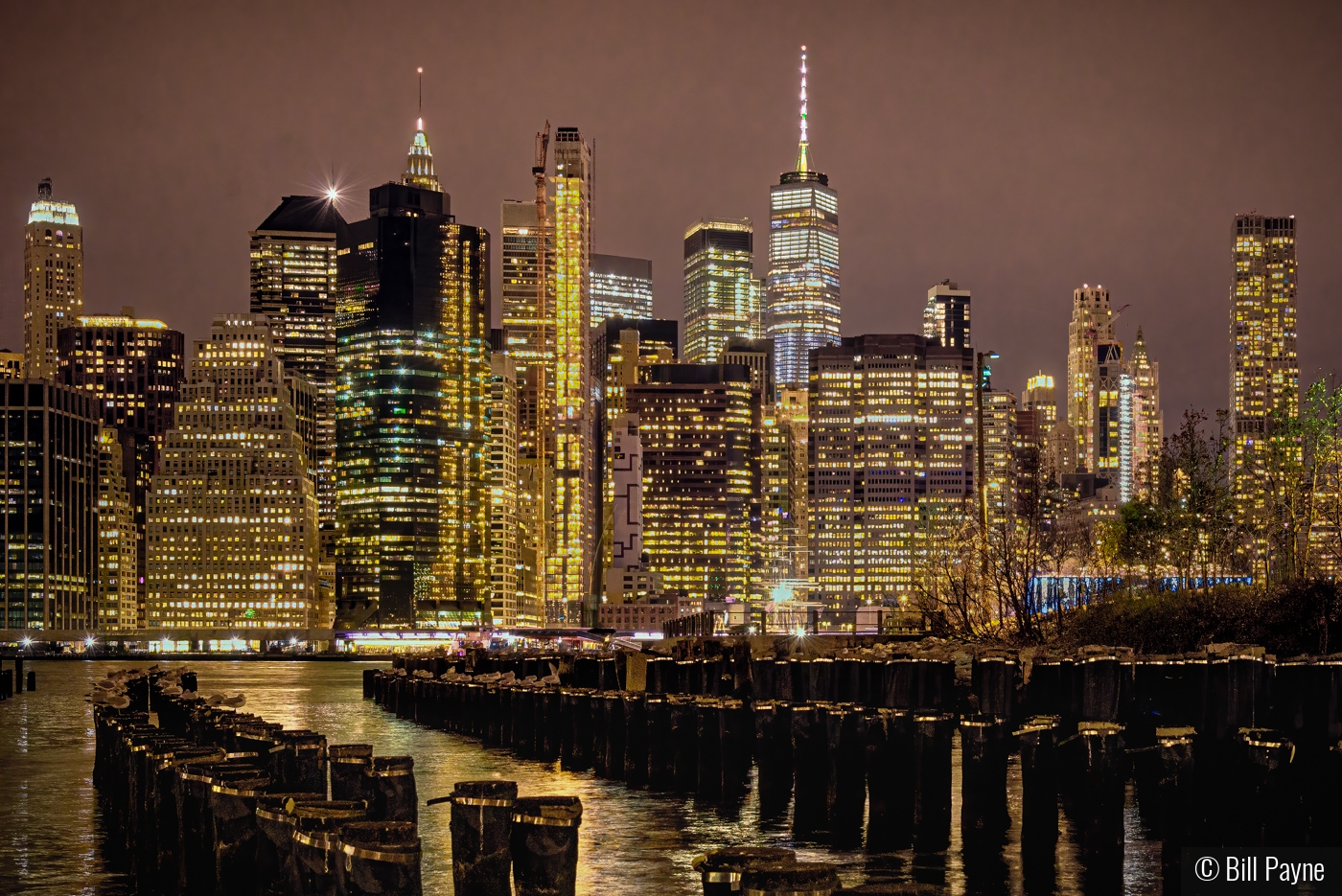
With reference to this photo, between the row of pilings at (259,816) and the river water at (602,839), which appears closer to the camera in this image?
the row of pilings at (259,816)

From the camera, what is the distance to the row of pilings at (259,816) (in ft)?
50.5

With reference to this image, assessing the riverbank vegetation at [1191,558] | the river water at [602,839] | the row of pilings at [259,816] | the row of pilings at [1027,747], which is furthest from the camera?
the riverbank vegetation at [1191,558]

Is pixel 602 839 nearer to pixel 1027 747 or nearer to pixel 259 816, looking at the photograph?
pixel 1027 747

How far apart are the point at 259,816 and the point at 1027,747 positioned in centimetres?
1089

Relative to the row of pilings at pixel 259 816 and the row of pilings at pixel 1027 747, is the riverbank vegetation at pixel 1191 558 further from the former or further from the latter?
the row of pilings at pixel 259 816

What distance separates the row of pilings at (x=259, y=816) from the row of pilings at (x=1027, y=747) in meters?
7.71

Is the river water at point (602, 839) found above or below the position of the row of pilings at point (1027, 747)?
below

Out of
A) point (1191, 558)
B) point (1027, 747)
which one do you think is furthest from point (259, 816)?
point (1191, 558)

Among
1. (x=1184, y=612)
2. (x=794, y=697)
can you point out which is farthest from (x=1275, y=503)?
(x=794, y=697)

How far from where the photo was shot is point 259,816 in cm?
1905

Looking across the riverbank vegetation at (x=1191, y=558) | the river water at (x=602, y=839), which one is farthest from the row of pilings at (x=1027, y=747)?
the riverbank vegetation at (x=1191, y=558)

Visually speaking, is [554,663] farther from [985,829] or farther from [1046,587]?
[985,829]

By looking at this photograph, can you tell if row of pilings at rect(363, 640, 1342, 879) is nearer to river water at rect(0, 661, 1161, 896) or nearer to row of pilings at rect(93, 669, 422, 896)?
river water at rect(0, 661, 1161, 896)

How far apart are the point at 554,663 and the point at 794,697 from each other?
31035 mm
